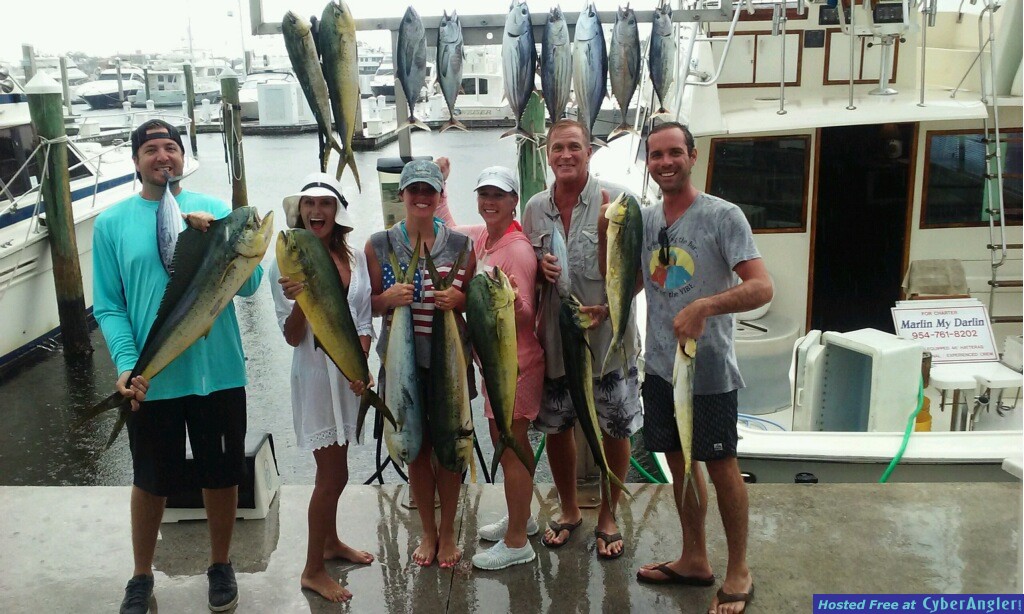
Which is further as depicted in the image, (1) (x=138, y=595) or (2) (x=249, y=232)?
(1) (x=138, y=595)

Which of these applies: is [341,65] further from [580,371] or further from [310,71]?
[580,371]

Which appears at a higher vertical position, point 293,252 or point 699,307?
point 293,252

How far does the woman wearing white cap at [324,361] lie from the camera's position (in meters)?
3.30

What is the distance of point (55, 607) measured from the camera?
12.0ft

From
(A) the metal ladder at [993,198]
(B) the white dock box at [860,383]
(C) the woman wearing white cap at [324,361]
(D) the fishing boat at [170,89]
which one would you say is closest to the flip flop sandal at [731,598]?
(C) the woman wearing white cap at [324,361]

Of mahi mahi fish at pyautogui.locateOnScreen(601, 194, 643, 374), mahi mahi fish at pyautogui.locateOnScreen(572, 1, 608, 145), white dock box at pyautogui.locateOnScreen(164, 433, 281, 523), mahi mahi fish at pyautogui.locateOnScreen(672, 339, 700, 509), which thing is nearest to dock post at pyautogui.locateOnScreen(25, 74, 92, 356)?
white dock box at pyautogui.locateOnScreen(164, 433, 281, 523)

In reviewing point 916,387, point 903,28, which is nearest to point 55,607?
point 916,387

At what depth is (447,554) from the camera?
383 cm

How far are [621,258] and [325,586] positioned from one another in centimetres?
169

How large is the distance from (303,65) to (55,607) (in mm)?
2303

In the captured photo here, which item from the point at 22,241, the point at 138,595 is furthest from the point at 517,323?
the point at 22,241

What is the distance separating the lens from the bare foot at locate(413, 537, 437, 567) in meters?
3.83

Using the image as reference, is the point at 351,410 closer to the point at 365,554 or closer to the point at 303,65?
the point at 365,554

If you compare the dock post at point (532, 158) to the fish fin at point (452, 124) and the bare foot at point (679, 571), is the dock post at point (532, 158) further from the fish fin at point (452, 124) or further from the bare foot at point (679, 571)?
the bare foot at point (679, 571)
